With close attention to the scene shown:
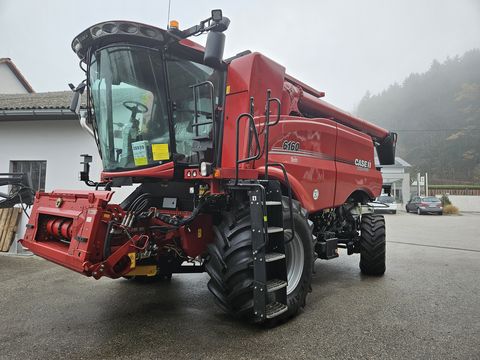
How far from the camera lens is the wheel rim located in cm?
383

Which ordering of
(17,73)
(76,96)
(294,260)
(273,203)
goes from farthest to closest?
(17,73)
(76,96)
(294,260)
(273,203)

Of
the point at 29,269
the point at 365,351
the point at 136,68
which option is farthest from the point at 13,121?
the point at 365,351

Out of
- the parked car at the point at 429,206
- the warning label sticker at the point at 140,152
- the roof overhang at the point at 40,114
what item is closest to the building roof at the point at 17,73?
the roof overhang at the point at 40,114

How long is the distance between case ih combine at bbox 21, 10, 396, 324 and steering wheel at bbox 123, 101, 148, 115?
0.01 metres

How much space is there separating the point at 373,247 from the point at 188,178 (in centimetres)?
336

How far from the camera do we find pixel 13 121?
8461mm

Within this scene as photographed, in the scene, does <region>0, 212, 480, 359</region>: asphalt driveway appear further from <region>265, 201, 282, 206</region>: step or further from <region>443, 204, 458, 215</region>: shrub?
<region>443, 204, 458, 215</region>: shrub

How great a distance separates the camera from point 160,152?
3660 mm

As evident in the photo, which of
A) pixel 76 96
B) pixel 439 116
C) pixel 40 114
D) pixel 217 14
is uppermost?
pixel 439 116

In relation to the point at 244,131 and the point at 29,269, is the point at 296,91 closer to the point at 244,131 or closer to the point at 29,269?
the point at 244,131

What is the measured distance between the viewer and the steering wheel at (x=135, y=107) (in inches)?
145

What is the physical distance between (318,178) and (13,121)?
7354 mm

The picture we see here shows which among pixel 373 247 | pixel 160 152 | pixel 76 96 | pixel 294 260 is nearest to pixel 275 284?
pixel 294 260

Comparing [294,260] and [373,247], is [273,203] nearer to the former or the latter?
[294,260]
